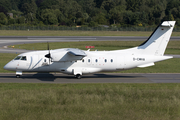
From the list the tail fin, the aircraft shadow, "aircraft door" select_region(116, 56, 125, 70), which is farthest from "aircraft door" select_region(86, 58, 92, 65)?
the tail fin

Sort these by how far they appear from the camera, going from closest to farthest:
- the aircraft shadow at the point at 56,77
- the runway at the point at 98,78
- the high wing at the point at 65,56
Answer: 1. the high wing at the point at 65,56
2. the runway at the point at 98,78
3. the aircraft shadow at the point at 56,77

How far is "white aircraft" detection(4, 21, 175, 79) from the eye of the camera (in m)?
24.3

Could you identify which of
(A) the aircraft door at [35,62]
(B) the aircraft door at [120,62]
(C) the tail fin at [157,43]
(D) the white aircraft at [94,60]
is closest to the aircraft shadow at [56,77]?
(D) the white aircraft at [94,60]

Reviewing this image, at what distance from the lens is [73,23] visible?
398 feet

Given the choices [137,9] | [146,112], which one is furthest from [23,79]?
[137,9]

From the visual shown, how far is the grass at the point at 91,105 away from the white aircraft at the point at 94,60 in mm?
5878

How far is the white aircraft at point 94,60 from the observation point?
24281 mm

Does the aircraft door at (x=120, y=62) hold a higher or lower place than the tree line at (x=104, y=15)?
lower

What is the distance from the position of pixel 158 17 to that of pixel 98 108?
127 m

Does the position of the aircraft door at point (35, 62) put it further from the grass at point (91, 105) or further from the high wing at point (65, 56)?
the grass at point (91, 105)

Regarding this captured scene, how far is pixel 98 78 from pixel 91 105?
1094 cm

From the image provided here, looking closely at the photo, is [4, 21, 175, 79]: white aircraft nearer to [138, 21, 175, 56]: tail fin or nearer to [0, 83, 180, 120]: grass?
[138, 21, 175, 56]: tail fin

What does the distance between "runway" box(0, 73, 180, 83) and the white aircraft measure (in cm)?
100

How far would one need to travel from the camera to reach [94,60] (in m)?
24.6
